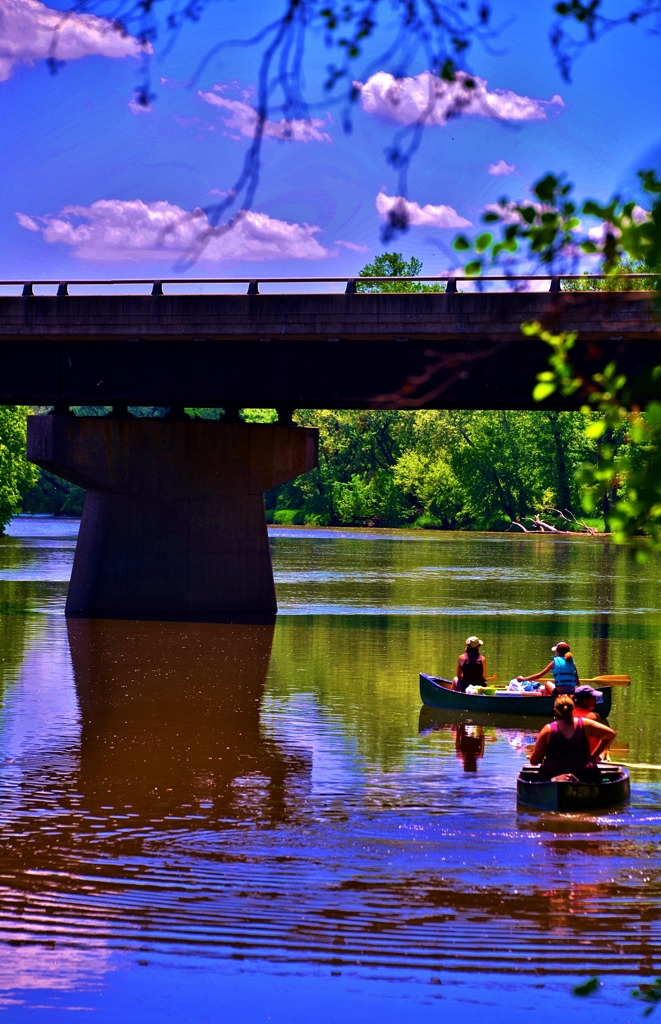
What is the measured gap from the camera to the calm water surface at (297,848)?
9.57 m

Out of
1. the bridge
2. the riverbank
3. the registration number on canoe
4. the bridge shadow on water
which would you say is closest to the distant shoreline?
the riverbank

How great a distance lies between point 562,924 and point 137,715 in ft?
35.8

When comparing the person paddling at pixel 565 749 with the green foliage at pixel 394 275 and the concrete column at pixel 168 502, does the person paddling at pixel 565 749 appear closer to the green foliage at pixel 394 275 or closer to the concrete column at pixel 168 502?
the concrete column at pixel 168 502

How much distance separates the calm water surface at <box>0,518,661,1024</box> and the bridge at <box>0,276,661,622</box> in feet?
15.4

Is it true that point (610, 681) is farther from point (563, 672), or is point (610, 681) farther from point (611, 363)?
point (611, 363)

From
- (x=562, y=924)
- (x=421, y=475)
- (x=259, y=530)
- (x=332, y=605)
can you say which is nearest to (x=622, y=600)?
(x=332, y=605)

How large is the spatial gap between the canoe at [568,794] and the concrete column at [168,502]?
62.2ft

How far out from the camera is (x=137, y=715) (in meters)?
20.7

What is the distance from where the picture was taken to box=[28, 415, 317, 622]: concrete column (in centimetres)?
3284

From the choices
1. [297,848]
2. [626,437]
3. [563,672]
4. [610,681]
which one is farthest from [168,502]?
[626,437]

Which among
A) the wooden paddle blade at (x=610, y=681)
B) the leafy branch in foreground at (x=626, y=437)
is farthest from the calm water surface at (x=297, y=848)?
the leafy branch in foreground at (x=626, y=437)

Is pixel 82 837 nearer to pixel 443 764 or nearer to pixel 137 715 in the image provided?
pixel 443 764

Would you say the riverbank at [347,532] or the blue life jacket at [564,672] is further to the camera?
the riverbank at [347,532]

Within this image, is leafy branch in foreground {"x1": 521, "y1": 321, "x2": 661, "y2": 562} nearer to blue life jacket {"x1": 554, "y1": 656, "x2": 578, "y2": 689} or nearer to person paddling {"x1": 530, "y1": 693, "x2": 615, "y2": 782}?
person paddling {"x1": 530, "y1": 693, "x2": 615, "y2": 782}
